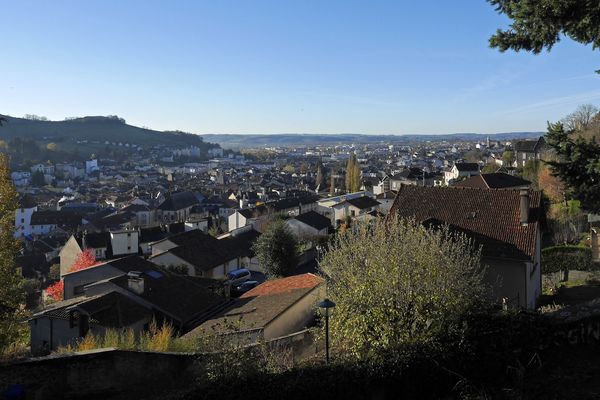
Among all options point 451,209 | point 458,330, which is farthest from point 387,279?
point 451,209

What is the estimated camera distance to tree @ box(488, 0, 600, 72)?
9.09 metres

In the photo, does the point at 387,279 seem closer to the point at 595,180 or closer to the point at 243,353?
the point at 243,353

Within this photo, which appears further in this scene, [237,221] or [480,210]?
[237,221]

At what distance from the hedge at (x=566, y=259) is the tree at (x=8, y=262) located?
74.7 feet

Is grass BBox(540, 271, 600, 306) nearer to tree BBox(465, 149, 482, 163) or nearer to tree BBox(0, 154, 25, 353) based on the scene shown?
tree BBox(0, 154, 25, 353)

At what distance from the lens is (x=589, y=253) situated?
25.2 metres

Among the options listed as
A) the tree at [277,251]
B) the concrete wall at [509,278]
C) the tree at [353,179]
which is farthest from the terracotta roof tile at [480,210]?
the tree at [353,179]

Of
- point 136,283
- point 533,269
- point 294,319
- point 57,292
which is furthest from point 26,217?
point 533,269

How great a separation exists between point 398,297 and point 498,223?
10207mm

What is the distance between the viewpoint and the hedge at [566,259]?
2462 cm

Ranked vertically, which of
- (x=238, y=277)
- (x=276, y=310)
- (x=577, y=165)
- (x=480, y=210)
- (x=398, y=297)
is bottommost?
(x=238, y=277)

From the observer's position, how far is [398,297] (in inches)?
381

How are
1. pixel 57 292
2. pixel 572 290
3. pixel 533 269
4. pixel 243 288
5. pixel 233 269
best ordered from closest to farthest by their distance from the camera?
pixel 533 269
pixel 572 290
pixel 243 288
pixel 57 292
pixel 233 269

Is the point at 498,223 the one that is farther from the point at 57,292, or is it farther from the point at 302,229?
the point at 302,229
